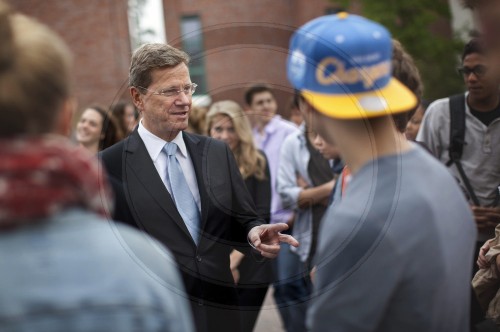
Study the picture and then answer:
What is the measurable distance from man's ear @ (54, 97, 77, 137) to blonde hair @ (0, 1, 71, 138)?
18 mm

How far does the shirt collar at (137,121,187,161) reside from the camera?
3.59 metres

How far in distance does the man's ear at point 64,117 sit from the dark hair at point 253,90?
18.8ft

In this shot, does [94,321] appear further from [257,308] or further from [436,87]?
[436,87]

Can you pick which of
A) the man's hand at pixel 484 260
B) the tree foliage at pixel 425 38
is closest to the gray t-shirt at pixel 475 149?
the man's hand at pixel 484 260

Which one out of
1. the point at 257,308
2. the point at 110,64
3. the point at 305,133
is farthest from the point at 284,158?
the point at 110,64

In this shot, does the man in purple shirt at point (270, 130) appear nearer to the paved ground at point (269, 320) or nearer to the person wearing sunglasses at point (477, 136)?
the paved ground at point (269, 320)

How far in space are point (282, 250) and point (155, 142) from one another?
2742mm

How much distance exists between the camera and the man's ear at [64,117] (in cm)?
166

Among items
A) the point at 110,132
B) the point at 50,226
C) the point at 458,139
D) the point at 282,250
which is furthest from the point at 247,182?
the point at 50,226

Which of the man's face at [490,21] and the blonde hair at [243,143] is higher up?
the man's face at [490,21]

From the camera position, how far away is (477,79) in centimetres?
446

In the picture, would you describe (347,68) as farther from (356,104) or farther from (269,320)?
(269,320)

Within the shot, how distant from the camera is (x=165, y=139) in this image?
11.9 ft

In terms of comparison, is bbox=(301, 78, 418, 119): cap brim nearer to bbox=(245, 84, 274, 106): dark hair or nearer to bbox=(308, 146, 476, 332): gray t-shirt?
bbox=(308, 146, 476, 332): gray t-shirt
